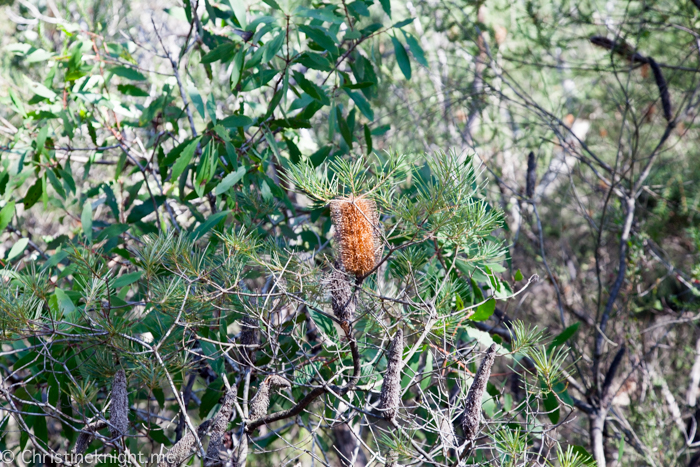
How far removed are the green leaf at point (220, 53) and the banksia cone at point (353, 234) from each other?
0.77 meters

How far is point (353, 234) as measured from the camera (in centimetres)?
92

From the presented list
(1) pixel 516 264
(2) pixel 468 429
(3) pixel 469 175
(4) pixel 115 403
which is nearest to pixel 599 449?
(2) pixel 468 429

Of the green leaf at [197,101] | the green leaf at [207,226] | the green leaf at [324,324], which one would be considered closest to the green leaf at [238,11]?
the green leaf at [197,101]

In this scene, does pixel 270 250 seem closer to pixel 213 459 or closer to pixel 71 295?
pixel 213 459

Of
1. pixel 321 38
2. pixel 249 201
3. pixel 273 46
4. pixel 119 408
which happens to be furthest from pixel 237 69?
pixel 119 408

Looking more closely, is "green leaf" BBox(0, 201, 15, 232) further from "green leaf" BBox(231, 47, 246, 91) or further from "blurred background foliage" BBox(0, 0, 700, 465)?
"green leaf" BBox(231, 47, 246, 91)

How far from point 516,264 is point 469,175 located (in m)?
3.14

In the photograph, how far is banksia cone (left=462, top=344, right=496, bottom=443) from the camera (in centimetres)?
83

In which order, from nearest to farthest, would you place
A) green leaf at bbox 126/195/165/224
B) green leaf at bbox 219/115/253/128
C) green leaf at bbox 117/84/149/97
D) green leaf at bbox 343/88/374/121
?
green leaf at bbox 219/115/253/128 < green leaf at bbox 343/88/374/121 < green leaf at bbox 126/195/165/224 < green leaf at bbox 117/84/149/97

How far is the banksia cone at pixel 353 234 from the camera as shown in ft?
3.01

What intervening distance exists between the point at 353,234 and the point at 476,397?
1.11ft

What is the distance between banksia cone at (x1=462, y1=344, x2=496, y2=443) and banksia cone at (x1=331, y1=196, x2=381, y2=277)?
0.25 metres

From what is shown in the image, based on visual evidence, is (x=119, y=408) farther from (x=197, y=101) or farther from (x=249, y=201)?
(x=197, y=101)

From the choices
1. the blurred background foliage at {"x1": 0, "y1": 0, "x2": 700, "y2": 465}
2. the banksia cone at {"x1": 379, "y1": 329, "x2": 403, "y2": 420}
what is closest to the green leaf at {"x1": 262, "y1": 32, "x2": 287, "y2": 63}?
the blurred background foliage at {"x1": 0, "y1": 0, "x2": 700, "y2": 465}
